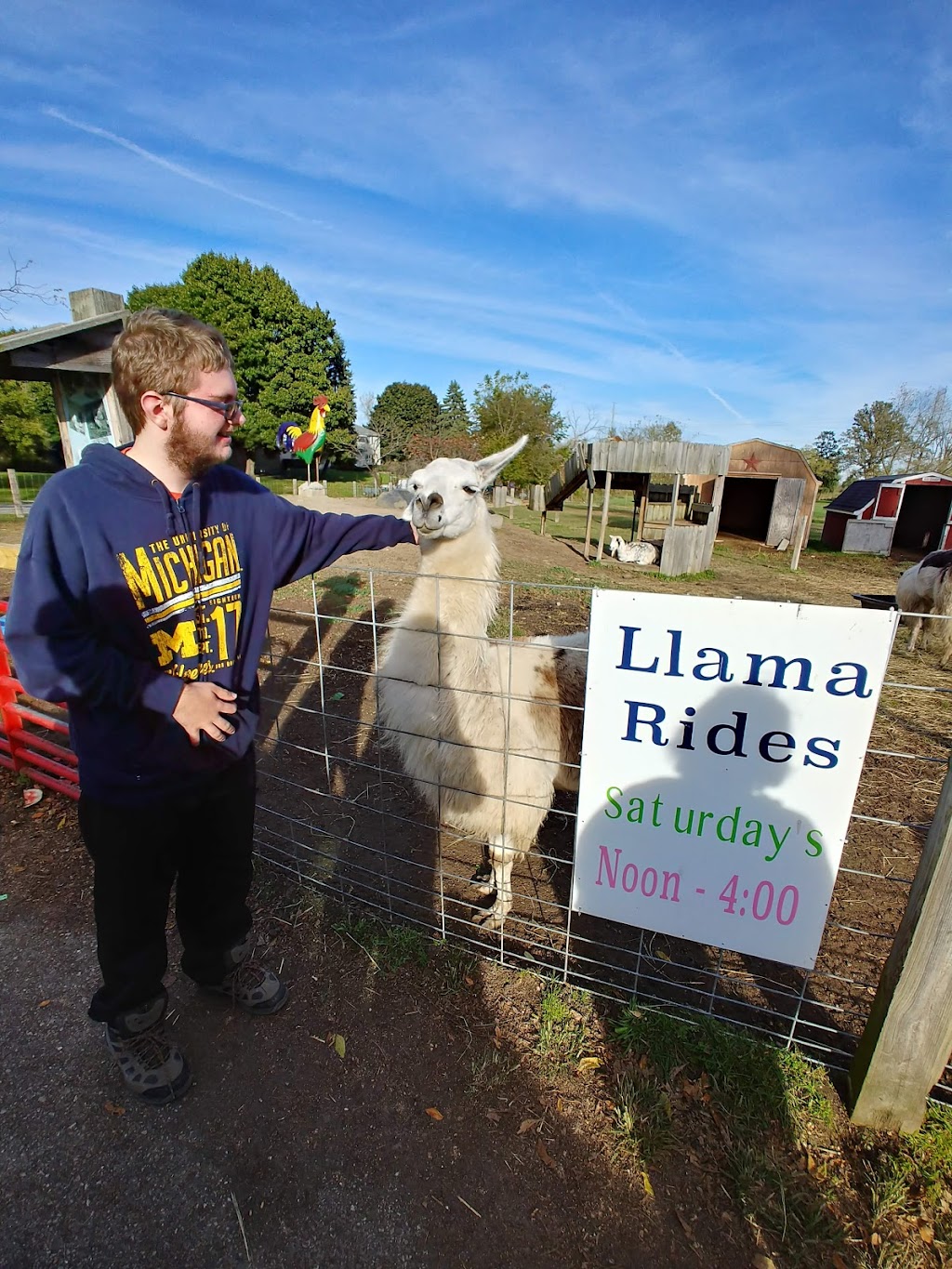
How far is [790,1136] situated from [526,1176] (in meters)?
0.88

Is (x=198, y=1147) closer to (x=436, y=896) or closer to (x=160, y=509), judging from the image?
(x=436, y=896)

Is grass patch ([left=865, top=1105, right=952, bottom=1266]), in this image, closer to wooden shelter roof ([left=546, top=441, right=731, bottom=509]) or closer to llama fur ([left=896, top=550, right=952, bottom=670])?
llama fur ([left=896, top=550, right=952, bottom=670])

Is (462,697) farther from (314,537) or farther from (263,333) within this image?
(263,333)

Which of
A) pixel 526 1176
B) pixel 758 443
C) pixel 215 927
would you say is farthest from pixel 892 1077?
pixel 758 443

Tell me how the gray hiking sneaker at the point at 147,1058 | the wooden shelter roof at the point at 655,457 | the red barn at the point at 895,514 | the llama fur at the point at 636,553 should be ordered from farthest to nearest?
the red barn at the point at 895,514
the llama fur at the point at 636,553
the wooden shelter roof at the point at 655,457
the gray hiking sneaker at the point at 147,1058

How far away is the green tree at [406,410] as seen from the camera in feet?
189

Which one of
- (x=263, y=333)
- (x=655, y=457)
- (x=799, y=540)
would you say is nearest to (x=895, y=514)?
(x=799, y=540)

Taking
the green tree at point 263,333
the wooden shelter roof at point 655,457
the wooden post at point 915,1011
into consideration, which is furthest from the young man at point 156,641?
the green tree at point 263,333

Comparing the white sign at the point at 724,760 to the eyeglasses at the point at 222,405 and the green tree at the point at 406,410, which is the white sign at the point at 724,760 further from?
the green tree at the point at 406,410

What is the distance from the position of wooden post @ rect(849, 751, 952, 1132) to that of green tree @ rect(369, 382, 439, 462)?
56.8m

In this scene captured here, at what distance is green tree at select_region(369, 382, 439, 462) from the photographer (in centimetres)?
5768

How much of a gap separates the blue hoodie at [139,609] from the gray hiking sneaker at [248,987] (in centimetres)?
95

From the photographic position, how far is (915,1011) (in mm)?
1758

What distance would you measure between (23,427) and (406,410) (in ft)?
141
